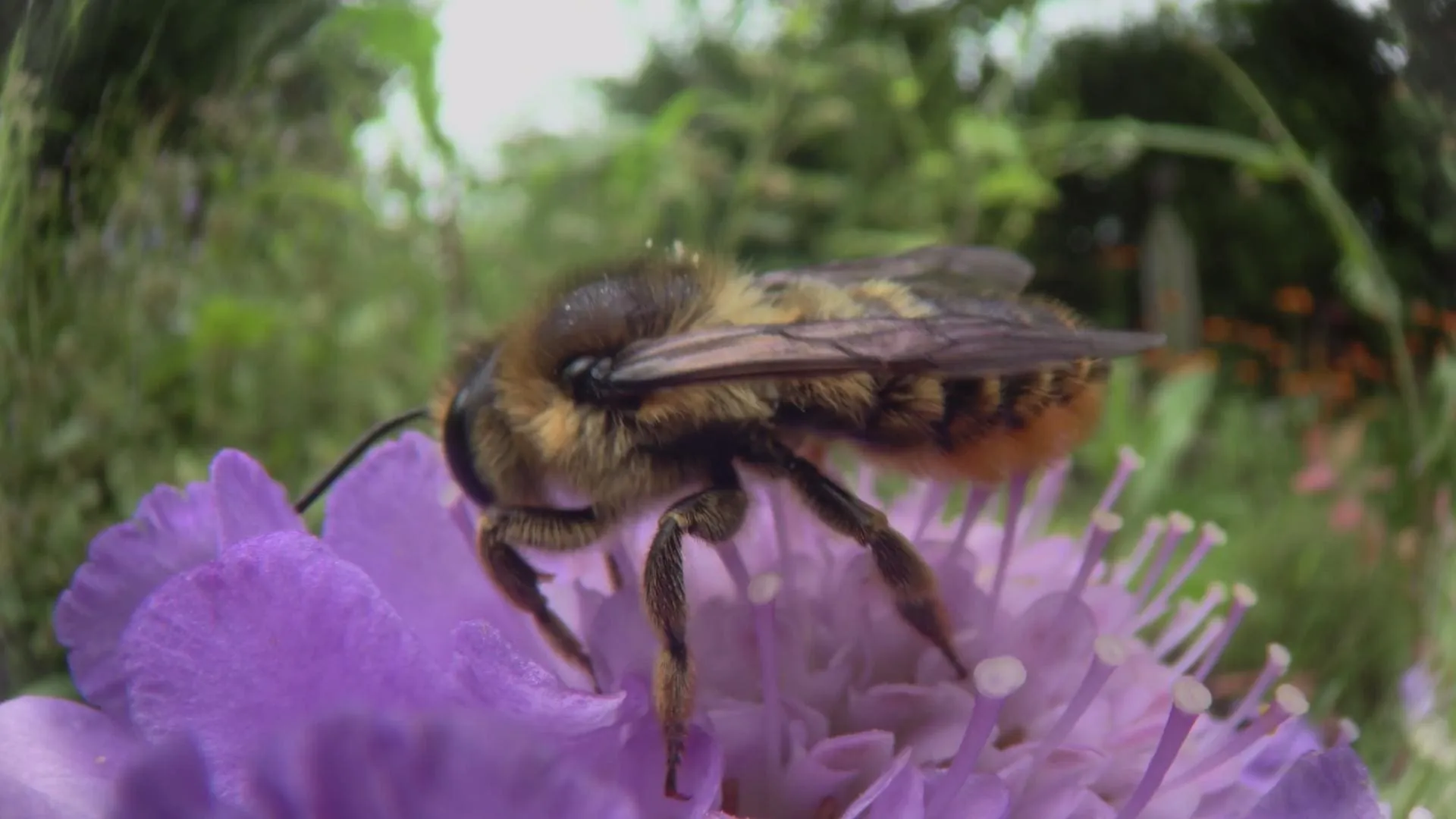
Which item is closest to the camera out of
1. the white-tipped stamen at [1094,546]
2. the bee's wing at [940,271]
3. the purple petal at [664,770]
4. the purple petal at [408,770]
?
the purple petal at [408,770]

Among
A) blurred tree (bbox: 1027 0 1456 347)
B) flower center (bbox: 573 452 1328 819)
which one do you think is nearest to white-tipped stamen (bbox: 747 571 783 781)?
flower center (bbox: 573 452 1328 819)

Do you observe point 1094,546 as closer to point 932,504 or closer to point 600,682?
point 932,504

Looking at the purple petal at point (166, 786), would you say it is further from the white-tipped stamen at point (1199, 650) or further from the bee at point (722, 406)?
the white-tipped stamen at point (1199, 650)

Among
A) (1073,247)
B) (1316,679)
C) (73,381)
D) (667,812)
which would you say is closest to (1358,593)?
(1316,679)

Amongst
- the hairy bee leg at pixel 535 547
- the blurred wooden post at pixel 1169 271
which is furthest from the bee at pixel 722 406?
the blurred wooden post at pixel 1169 271

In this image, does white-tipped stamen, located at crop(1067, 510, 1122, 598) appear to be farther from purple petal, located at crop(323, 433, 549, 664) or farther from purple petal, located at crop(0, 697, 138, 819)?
purple petal, located at crop(0, 697, 138, 819)

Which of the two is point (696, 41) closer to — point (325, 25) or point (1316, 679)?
point (325, 25)
